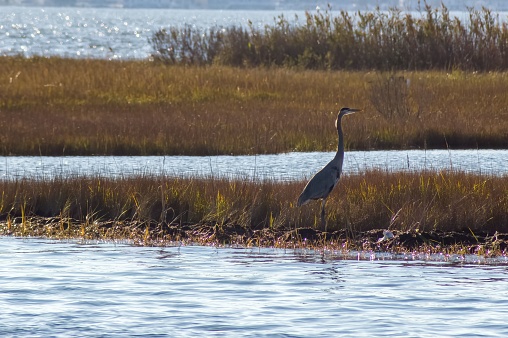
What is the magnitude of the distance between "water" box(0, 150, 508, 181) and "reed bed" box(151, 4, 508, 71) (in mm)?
11219

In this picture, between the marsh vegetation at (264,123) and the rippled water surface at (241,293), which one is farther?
the marsh vegetation at (264,123)

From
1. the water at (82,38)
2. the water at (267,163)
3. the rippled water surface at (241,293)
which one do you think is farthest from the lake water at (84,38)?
the rippled water surface at (241,293)

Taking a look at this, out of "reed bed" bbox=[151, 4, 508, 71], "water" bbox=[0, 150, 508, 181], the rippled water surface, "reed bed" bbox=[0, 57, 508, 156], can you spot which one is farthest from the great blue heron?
"reed bed" bbox=[151, 4, 508, 71]

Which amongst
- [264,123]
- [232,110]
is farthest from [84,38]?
[264,123]

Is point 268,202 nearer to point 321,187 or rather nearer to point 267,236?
point 267,236

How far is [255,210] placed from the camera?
10992mm

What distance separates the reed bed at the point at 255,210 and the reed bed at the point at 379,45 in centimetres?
1659

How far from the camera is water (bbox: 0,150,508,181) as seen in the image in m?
14.6

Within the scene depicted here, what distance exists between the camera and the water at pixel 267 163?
14.6 m

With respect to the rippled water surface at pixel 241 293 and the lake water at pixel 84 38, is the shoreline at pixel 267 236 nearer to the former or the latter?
the rippled water surface at pixel 241 293

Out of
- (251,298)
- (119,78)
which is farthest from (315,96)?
(251,298)

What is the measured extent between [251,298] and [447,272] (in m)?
1.79

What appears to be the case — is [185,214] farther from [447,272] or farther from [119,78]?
[119,78]

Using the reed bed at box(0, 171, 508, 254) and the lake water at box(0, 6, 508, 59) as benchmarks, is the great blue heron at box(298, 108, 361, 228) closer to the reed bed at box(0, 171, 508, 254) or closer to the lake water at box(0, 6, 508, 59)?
the reed bed at box(0, 171, 508, 254)
